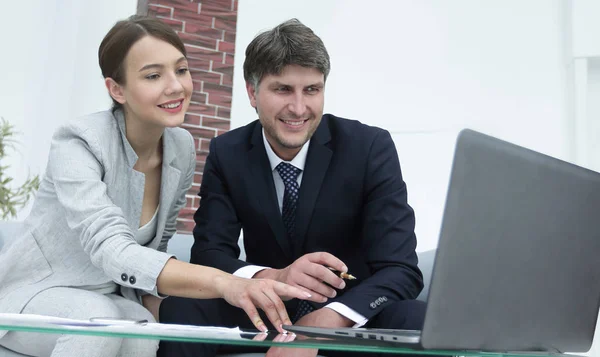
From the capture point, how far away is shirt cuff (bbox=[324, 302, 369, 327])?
1.57 m

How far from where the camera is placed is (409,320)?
156 centimetres

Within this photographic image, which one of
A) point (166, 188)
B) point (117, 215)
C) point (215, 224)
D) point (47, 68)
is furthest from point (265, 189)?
point (47, 68)

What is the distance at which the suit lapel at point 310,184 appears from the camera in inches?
75.7

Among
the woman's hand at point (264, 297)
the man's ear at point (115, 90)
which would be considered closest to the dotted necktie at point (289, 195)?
the man's ear at point (115, 90)

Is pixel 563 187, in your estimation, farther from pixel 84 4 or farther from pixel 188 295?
pixel 84 4

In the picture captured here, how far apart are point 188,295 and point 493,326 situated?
0.72 m

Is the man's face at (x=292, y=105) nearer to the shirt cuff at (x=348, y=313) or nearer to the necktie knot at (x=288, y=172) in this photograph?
the necktie knot at (x=288, y=172)

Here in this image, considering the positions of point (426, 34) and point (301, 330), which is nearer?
point (301, 330)

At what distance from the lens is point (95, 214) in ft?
5.18

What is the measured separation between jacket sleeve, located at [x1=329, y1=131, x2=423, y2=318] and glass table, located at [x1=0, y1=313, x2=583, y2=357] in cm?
62

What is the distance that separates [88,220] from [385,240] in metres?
0.79

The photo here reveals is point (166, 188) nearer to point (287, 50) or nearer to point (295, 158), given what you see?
point (295, 158)

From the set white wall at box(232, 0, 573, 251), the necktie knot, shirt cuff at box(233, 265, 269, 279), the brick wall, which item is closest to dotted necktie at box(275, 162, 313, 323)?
the necktie knot

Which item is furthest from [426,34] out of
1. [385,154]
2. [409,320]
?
[409,320]
